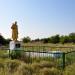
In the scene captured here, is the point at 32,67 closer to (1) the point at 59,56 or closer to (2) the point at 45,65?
(2) the point at 45,65

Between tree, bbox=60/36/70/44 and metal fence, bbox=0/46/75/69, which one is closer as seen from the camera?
metal fence, bbox=0/46/75/69

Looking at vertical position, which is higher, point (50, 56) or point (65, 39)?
point (65, 39)

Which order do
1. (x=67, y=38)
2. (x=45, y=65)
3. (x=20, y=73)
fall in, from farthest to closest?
(x=67, y=38)
(x=45, y=65)
(x=20, y=73)

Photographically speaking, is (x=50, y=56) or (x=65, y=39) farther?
(x=65, y=39)

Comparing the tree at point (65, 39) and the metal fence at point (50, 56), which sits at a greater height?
the tree at point (65, 39)

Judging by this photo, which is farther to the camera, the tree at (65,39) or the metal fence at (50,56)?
the tree at (65,39)

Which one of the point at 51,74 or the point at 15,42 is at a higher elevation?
the point at 15,42

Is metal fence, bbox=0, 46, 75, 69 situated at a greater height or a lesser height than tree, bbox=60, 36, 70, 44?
lesser

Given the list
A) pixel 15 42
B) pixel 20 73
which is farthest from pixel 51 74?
pixel 15 42

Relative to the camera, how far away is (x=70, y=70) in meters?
9.40

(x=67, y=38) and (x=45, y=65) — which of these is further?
(x=67, y=38)

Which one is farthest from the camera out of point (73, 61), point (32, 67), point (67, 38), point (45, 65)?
point (67, 38)

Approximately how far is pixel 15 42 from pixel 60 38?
45.1 meters

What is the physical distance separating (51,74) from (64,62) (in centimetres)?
164
